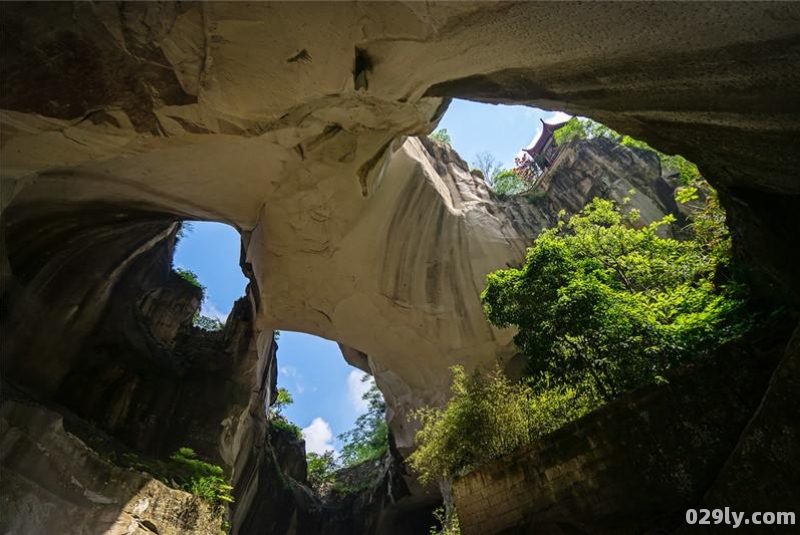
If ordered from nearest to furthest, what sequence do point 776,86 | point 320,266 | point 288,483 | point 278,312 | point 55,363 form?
1. point 776,86
2. point 55,363
3. point 320,266
4. point 278,312
5. point 288,483

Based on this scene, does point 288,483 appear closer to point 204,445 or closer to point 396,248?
point 204,445

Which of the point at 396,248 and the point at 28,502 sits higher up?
the point at 396,248

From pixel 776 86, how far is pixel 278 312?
11914 mm

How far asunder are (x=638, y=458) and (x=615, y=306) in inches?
101

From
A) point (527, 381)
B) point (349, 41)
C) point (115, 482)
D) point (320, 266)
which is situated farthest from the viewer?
point (320, 266)

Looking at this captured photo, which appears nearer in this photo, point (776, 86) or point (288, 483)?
point (776, 86)

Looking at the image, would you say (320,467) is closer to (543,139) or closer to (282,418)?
(282,418)

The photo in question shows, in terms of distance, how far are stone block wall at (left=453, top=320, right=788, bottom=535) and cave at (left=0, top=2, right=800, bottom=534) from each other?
4.8 inches

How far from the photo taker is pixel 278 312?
12617 millimetres

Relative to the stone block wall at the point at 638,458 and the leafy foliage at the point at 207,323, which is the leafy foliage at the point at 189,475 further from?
the leafy foliage at the point at 207,323

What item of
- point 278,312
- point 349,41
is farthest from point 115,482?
point 349,41

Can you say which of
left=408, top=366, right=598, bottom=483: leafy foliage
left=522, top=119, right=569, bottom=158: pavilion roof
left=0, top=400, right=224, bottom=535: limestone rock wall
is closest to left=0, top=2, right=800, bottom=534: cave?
left=0, top=400, right=224, bottom=535: limestone rock wall

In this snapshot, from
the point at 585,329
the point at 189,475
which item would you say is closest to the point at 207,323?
the point at 189,475

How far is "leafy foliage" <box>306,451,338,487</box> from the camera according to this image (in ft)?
64.3
